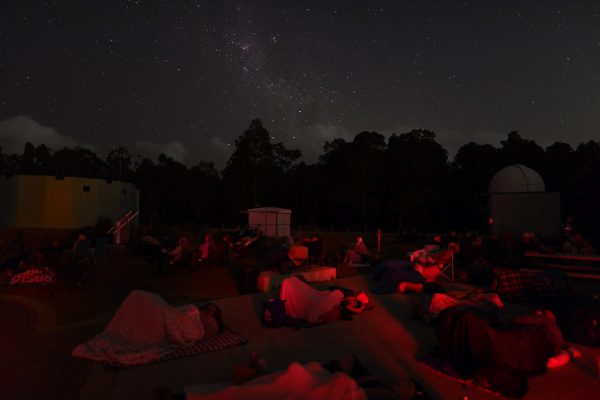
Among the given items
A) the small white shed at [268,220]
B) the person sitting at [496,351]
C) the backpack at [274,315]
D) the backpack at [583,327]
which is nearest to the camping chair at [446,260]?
the backpack at [583,327]

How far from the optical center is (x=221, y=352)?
454 cm

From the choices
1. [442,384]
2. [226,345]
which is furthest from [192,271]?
[442,384]

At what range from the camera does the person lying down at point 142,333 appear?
412 centimetres

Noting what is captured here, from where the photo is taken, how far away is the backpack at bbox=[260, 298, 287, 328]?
5.55 meters

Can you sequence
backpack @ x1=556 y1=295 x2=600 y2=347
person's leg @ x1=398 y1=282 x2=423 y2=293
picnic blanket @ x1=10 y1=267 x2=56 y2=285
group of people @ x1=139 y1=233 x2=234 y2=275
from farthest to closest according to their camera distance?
group of people @ x1=139 y1=233 x2=234 y2=275 → picnic blanket @ x1=10 y1=267 x2=56 y2=285 → person's leg @ x1=398 y1=282 x2=423 y2=293 → backpack @ x1=556 y1=295 x2=600 y2=347

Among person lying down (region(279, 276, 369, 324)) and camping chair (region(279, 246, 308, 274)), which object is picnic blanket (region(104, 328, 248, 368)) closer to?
person lying down (region(279, 276, 369, 324))

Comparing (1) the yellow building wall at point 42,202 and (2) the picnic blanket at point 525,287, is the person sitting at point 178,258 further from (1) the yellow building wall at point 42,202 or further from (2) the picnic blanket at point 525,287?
(1) the yellow building wall at point 42,202

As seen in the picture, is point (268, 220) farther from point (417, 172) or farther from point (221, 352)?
point (417, 172)

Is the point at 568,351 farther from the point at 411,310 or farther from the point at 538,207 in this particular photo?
the point at 538,207

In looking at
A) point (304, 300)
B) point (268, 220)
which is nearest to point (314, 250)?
point (304, 300)

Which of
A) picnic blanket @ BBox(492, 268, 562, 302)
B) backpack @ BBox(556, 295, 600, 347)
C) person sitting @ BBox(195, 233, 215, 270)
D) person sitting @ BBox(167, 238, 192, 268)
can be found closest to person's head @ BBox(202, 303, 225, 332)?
backpack @ BBox(556, 295, 600, 347)

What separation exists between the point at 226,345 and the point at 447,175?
1429 inches

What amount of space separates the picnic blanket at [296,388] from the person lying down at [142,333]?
A: 1.40 m

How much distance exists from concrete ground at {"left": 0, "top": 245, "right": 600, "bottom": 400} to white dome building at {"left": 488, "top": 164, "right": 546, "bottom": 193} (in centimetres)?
1831
